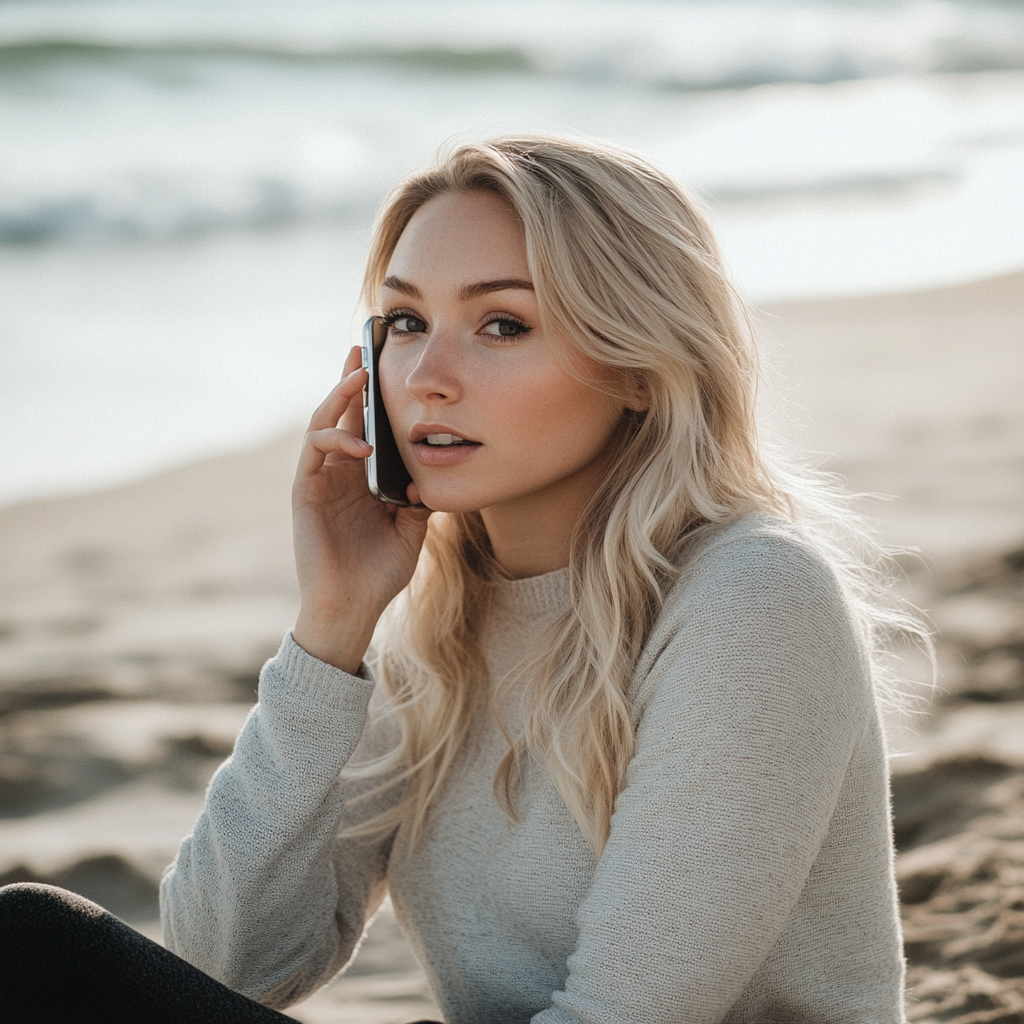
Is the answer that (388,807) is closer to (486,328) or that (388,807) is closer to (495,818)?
(495,818)

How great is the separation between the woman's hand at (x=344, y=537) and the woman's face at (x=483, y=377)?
9.7 inches

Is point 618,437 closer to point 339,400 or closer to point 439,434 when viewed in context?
point 439,434

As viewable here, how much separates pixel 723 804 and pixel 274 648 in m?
→ 4.24

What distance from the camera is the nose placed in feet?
7.38

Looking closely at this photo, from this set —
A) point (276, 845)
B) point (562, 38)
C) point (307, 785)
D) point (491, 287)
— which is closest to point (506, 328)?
point (491, 287)

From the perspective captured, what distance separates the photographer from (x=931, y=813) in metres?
3.93

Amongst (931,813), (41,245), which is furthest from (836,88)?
A: (931,813)

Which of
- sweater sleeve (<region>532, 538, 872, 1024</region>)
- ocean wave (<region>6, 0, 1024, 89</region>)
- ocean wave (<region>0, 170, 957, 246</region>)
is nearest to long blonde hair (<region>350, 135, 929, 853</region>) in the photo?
sweater sleeve (<region>532, 538, 872, 1024</region>)

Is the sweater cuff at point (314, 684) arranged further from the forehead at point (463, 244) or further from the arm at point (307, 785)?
the forehead at point (463, 244)

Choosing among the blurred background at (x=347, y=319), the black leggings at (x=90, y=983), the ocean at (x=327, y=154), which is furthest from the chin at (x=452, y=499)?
the ocean at (x=327, y=154)

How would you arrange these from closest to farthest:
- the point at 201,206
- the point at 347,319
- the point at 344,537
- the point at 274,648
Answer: the point at 344,537, the point at 274,648, the point at 347,319, the point at 201,206

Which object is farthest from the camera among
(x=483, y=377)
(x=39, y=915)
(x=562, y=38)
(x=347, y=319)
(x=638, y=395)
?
(x=562, y=38)

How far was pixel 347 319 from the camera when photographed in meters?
10.6

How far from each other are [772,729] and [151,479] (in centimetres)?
691
